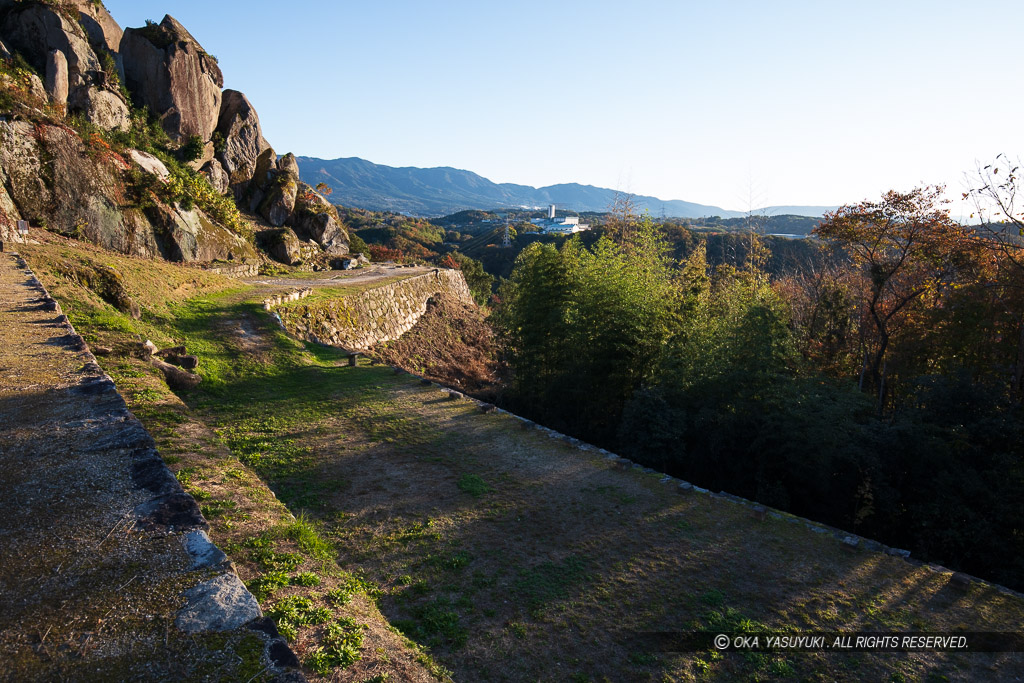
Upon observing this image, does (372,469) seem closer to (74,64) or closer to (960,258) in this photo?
(960,258)

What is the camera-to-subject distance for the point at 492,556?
4832mm

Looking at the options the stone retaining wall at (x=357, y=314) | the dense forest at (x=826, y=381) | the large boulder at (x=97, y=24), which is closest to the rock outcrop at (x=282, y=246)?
the stone retaining wall at (x=357, y=314)

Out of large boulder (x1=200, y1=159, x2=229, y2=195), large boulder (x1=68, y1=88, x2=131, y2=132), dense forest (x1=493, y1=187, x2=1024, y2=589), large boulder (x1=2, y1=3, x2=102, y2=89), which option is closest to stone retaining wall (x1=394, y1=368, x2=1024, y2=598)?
dense forest (x1=493, y1=187, x2=1024, y2=589)

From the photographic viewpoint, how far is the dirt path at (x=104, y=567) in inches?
81.1

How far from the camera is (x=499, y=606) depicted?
4152 mm

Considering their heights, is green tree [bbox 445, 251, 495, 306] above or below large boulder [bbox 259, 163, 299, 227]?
below

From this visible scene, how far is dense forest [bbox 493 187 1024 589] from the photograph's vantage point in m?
6.91

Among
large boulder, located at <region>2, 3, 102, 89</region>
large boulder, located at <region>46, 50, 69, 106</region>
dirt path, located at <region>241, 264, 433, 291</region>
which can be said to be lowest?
dirt path, located at <region>241, 264, 433, 291</region>

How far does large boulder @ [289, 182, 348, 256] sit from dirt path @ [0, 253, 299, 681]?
19645 mm

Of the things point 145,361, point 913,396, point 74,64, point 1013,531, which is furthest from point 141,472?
point 74,64

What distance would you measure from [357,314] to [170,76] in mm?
12170

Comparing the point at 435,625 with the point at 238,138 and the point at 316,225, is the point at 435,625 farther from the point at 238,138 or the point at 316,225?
the point at 238,138

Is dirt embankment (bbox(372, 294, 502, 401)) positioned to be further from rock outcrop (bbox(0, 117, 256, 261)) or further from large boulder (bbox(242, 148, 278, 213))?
large boulder (bbox(242, 148, 278, 213))

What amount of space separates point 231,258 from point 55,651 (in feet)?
52.8
